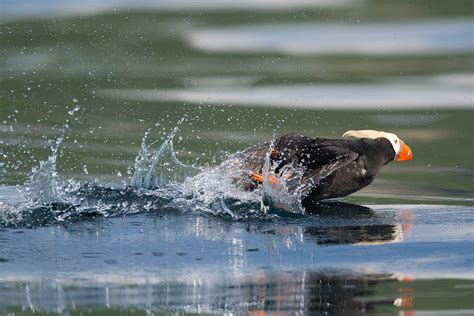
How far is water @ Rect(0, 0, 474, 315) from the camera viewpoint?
5633 millimetres

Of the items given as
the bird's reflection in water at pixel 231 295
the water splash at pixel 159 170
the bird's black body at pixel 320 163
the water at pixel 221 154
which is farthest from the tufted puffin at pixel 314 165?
the bird's reflection in water at pixel 231 295

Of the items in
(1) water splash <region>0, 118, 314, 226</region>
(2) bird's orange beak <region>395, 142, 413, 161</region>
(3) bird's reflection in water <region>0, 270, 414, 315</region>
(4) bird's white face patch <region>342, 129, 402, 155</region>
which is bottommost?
(3) bird's reflection in water <region>0, 270, 414, 315</region>

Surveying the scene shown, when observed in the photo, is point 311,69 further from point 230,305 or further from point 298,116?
point 230,305

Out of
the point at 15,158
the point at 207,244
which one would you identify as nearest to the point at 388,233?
the point at 207,244

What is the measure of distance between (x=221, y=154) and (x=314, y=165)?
56.9 inches

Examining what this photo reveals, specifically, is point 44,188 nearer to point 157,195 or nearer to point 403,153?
point 157,195

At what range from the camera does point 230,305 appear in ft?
17.3

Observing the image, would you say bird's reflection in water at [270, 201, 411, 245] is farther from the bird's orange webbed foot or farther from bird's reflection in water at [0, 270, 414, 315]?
bird's reflection in water at [0, 270, 414, 315]

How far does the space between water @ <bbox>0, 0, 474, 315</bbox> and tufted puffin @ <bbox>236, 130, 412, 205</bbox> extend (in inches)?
4.6

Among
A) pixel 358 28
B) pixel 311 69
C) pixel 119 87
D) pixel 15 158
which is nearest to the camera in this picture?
pixel 15 158

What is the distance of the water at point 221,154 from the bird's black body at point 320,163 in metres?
0.13

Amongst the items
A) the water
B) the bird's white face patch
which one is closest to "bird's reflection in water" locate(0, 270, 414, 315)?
the water

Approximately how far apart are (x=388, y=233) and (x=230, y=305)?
1.86 metres

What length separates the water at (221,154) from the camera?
5.63m
